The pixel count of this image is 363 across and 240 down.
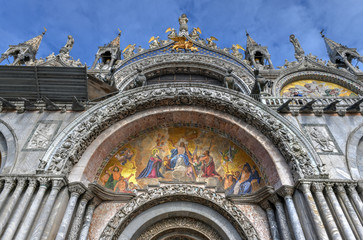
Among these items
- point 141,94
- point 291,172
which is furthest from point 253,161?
point 141,94

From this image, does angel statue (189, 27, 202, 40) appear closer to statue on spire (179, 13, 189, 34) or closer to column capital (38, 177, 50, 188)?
statue on spire (179, 13, 189, 34)

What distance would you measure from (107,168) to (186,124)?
10.5ft

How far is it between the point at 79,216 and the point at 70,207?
16.1 inches

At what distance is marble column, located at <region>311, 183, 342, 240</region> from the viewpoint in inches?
196

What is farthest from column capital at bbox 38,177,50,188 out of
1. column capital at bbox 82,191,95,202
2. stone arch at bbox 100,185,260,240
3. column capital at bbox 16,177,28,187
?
stone arch at bbox 100,185,260,240

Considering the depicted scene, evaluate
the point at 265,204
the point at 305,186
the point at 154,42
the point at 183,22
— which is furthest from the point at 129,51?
the point at 305,186

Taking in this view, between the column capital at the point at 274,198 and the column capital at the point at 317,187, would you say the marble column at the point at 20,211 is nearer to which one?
the column capital at the point at 274,198

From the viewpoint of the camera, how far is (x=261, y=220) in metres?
6.53

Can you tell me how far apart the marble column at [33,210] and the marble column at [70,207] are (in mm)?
626

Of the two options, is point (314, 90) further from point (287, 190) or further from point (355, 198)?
point (287, 190)

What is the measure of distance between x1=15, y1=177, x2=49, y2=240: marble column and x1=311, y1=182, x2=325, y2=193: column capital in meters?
6.86

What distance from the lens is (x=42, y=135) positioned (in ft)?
23.7

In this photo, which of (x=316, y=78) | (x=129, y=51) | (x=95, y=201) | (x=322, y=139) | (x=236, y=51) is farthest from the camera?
(x=129, y=51)

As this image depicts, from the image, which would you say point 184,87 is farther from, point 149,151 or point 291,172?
point 291,172
